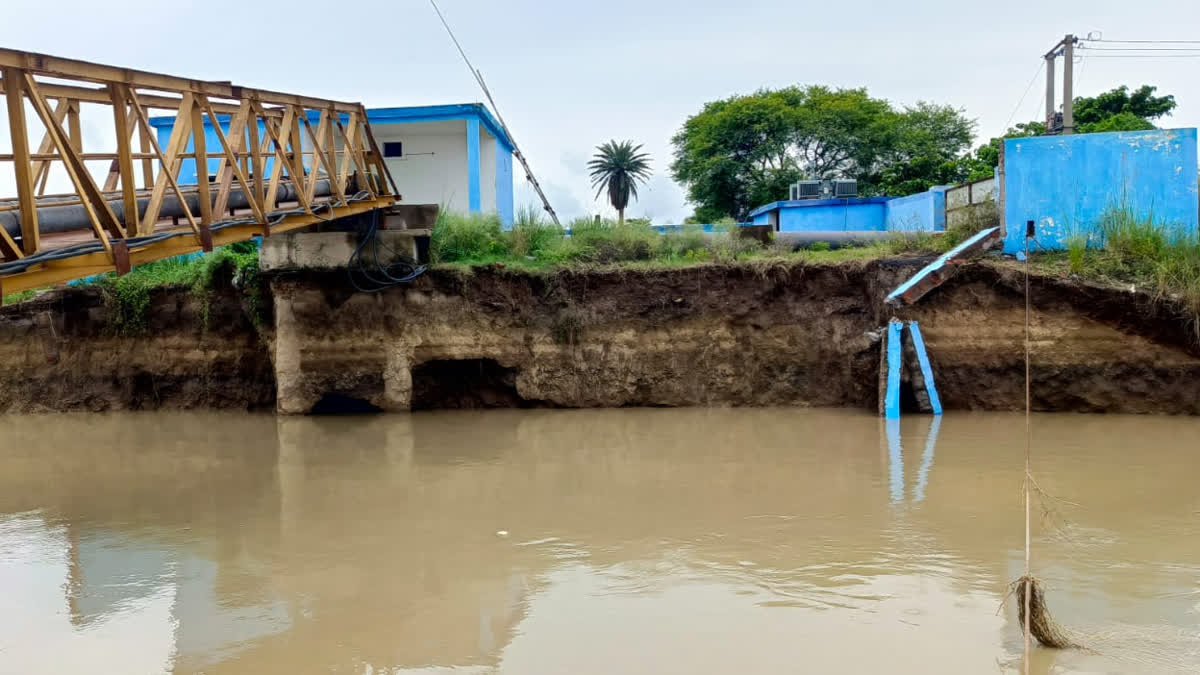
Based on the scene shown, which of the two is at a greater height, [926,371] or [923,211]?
[923,211]

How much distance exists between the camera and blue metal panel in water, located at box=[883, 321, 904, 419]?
12109 mm

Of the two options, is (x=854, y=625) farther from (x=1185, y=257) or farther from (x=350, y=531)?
(x=1185, y=257)

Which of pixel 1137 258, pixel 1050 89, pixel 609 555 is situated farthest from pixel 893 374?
pixel 1050 89

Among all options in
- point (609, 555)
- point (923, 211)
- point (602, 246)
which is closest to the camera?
point (609, 555)

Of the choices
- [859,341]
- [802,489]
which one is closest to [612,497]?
[802,489]

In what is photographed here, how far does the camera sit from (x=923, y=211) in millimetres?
22062

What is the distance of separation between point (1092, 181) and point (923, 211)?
855cm

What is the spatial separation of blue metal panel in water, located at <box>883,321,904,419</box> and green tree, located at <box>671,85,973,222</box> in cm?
2269

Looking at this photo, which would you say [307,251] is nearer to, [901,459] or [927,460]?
[901,459]

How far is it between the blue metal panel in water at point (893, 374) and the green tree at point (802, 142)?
22.7m

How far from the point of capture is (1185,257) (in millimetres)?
12070

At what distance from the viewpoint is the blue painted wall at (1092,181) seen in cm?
1336

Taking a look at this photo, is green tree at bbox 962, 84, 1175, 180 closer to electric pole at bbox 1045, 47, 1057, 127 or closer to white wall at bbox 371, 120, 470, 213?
electric pole at bbox 1045, 47, 1057, 127

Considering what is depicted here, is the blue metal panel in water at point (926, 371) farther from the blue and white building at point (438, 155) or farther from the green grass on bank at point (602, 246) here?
the blue and white building at point (438, 155)
